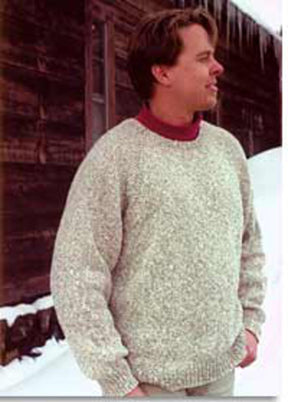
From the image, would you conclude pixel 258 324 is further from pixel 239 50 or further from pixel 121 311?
pixel 239 50

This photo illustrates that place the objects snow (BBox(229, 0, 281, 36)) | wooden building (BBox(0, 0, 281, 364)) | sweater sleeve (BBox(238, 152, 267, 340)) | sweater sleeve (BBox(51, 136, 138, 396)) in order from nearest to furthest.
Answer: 1. sweater sleeve (BBox(51, 136, 138, 396))
2. sweater sleeve (BBox(238, 152, 267, 340))
3. wooden building (BBox(0, 0, 281, 364))
4. snow (BBox(229, 0, 281, 36))

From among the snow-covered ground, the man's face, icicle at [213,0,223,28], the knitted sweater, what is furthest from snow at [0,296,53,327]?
icicle at [213,0,223,28]

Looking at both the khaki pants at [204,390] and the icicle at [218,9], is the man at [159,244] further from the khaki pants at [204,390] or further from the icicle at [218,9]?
the icicle at [218,9]

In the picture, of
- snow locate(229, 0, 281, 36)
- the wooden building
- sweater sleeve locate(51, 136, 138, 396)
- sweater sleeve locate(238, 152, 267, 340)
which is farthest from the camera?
snow locate(229, 0, 281, 36)

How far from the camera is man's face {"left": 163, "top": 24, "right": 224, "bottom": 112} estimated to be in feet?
3.83

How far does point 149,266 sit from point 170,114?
300mm

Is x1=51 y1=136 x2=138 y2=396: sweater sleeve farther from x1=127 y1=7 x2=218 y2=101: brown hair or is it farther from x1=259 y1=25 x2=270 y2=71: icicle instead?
x1=259 y1=25 x2=270 y2=71: icicle

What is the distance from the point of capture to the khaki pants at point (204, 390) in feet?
3.64

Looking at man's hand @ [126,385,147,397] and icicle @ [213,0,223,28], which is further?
icicle @ [213,0,223,28]

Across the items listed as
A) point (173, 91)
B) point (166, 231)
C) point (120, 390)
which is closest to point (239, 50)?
point (173, 91)

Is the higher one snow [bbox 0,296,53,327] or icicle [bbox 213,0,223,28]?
icicle [bbox 213,0,223,28]

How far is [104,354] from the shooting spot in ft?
3.38

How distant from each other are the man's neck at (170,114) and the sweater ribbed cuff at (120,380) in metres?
0.45

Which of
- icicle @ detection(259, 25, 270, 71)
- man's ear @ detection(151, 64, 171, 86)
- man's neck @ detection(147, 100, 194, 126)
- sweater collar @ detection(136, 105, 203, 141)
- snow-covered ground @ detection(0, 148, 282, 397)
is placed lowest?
snow-covered ground @ detection(0, 148, 282, 397)
